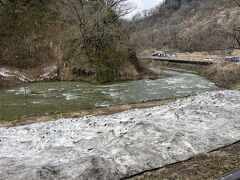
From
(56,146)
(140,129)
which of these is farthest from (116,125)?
(56,146)

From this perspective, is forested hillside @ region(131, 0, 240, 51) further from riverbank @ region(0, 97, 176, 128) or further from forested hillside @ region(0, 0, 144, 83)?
riverbank @ region(0, 97, 176, 128)

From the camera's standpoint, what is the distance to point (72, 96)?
79.8ft

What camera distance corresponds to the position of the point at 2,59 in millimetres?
35312

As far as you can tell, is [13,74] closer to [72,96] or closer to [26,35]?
A: [26,35]

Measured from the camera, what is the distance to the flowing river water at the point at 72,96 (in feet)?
64.6

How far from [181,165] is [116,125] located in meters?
4.30

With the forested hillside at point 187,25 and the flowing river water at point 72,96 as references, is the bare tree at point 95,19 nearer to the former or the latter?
the flowing river water at point 72,96

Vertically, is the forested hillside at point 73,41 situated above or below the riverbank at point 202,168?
above

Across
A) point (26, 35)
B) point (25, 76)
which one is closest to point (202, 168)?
point (25, 76)

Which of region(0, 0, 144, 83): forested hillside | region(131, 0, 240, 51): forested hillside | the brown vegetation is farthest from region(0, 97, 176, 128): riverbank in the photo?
region(131, 0, 240, 51): forested hillside

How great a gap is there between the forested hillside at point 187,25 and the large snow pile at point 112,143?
54.1 metres

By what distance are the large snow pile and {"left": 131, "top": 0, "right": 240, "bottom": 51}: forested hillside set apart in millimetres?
54085

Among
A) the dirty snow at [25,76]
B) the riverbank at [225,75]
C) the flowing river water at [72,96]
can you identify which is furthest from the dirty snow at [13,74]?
the riverbank at [225,75]

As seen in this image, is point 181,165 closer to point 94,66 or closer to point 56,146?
point 56,146
